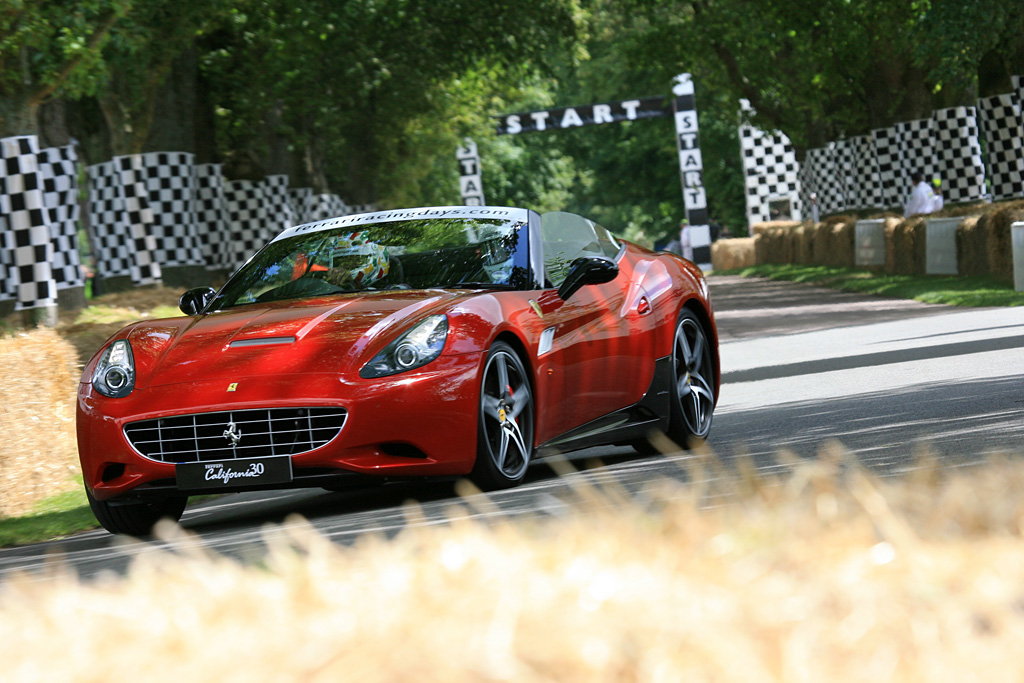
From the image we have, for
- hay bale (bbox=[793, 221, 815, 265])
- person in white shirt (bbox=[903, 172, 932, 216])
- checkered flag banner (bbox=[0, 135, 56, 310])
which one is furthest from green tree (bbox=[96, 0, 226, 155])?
hay bale (bbox=[793, 221, 815, 265])

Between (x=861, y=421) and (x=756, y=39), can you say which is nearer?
(x=861, y=421)

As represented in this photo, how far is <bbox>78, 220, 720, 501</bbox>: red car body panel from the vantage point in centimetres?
605

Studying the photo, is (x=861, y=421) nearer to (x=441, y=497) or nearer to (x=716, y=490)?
(x=441, y=497)

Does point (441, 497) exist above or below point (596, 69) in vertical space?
below

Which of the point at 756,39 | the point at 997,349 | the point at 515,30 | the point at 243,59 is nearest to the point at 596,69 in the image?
the point at 756,39

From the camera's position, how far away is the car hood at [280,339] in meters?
6.17

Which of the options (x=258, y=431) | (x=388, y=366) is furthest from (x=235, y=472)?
(x=388, y=366)

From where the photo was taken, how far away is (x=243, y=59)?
2455cm

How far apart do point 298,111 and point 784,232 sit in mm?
16876

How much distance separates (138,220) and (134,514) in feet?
49.5

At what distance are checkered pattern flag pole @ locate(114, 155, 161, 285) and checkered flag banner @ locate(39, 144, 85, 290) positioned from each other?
10.7 feet

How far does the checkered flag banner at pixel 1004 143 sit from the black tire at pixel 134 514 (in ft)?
69.5

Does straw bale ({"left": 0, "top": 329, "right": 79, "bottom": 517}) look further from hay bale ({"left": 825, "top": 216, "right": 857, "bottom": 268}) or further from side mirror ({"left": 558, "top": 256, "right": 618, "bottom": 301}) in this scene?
hay bale ({"left": 825, "top": 216, "right": 857, "bottom": 268})

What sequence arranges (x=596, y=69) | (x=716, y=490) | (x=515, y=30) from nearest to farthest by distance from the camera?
(x=716, y=490), (x=515, y=30), (x=596, y=69)
